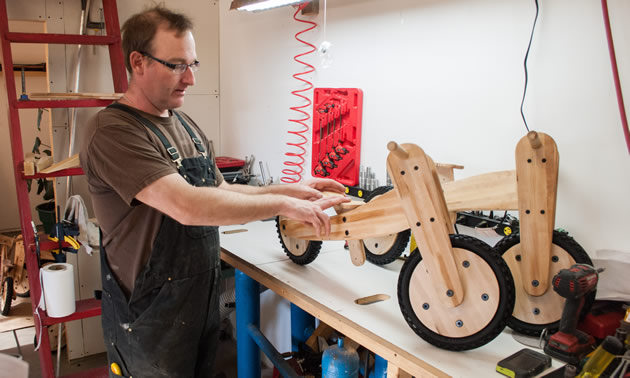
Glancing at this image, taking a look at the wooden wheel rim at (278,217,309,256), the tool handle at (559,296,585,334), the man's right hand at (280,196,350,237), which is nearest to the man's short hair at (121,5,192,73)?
the man's right hand at (280,196,350,237)

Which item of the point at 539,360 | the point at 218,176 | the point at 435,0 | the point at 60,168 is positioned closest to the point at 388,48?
the point at 435,0

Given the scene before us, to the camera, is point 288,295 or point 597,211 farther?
point 288,295

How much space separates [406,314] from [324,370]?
0.71m

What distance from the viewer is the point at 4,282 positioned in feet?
13.2

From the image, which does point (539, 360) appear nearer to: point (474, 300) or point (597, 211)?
point (474, 300)

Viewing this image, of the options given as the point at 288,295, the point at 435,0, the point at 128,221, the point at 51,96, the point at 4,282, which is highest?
the point at 435,0

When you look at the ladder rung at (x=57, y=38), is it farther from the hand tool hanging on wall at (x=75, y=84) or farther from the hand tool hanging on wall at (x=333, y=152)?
the hand tool hanging on wall at (x=333, y=152)

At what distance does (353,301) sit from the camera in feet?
5.23

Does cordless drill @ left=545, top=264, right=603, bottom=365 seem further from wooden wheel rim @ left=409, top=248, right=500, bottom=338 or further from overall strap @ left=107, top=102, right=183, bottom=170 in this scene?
overall strap @ left=107, top=102, right=183, bottom=170

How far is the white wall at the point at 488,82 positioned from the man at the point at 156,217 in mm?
713

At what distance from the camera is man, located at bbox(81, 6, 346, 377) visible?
1.43 metres

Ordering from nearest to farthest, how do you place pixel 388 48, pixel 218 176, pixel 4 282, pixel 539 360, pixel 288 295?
1. pixel 539 360
2. pixel 288 295
3. pixel 218 176
4. pixel 388 48
5. pixel 4 282

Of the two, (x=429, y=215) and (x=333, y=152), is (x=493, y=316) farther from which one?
(x=333, y=152)

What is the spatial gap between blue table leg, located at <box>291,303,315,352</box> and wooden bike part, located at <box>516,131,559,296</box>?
133cm
